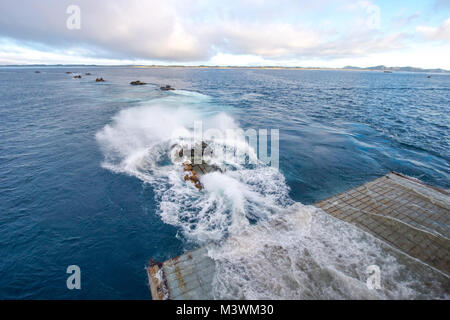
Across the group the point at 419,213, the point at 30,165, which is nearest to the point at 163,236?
the point at 419,213

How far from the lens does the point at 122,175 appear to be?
12633mm

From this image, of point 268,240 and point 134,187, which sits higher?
point 134,187

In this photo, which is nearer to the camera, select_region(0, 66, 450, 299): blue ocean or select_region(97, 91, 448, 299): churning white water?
select_region(97, 91, 448, 299): churning white water

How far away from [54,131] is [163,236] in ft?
69.6

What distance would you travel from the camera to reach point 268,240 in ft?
25.2

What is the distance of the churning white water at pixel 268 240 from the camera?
6.01 metres

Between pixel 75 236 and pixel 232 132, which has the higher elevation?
pixel 232 132

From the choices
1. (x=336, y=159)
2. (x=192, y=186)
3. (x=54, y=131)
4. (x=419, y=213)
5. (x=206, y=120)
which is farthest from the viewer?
(x=206, y=120)

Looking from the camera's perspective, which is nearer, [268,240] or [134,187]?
[268,240]

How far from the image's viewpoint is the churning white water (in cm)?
601

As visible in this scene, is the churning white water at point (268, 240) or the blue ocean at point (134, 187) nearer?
the churning white water at point (268, 240)
